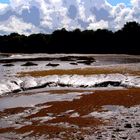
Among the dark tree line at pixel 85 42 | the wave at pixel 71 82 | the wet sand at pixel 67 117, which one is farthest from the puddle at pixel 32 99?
the dark tree line at pixel 85 42

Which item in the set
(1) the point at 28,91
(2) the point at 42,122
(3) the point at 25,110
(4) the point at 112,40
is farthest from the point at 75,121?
(4) the point at 112,40

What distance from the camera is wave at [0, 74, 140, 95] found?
154ft

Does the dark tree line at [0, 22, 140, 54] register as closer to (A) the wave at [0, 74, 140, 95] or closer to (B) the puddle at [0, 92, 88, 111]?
(A) the wave at [0, 74, 140, 95]

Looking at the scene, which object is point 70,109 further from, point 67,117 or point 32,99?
point 32,99

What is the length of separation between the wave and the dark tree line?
8498 centimetres

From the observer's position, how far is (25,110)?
3142cm

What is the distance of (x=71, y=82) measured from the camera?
5034 cm

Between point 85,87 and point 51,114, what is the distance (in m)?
18.8

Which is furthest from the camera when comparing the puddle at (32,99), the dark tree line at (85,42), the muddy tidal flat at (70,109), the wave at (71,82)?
the dark tree line at (85,42)

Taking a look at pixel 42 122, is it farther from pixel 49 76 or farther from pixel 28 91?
pixel 49 76

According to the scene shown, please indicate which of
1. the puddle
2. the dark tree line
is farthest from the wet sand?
the dark tree line

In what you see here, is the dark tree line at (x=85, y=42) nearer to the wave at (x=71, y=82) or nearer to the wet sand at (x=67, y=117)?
the wave at (x=71, y=82)

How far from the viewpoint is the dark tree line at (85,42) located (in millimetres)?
140750

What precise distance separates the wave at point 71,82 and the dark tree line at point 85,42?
3346 inches
